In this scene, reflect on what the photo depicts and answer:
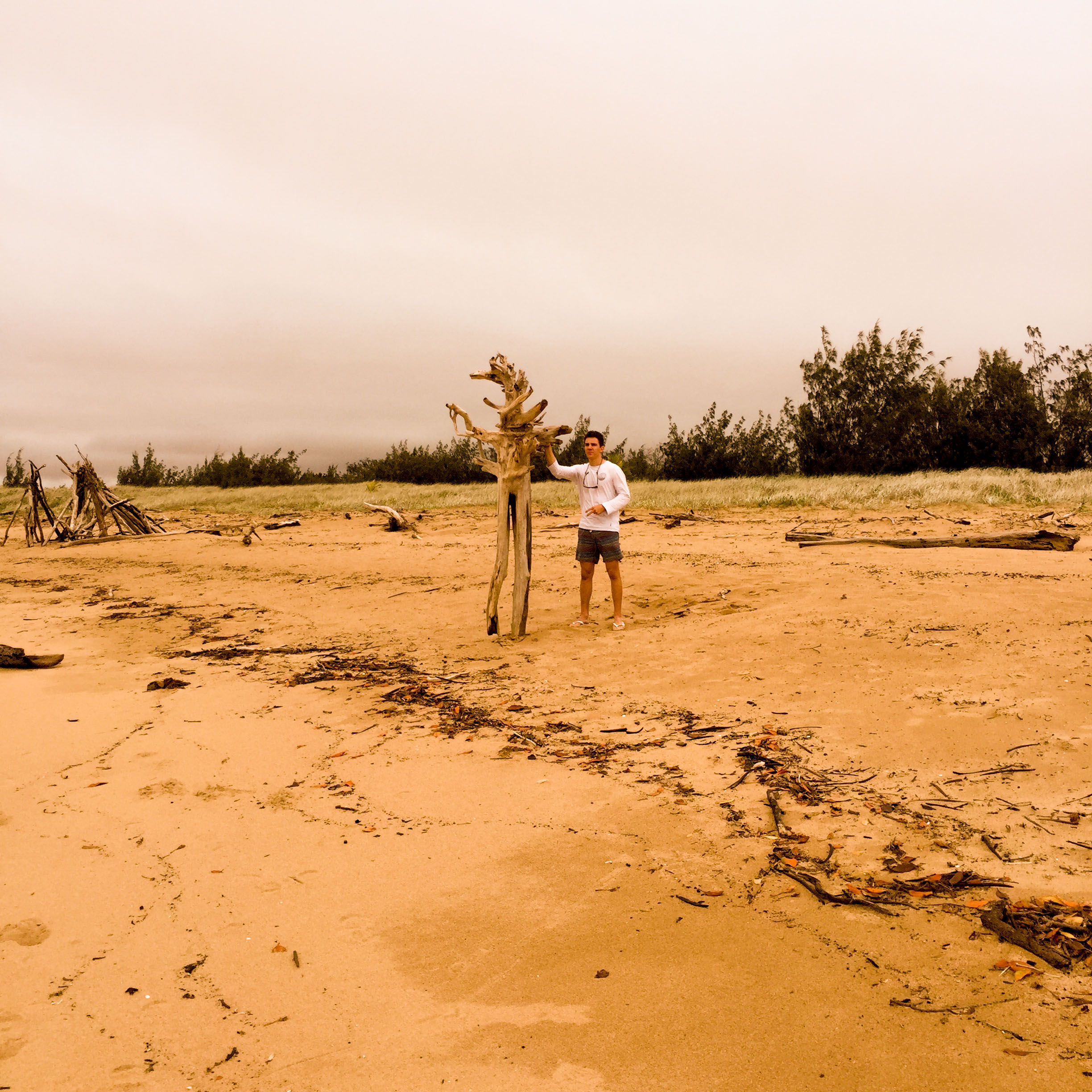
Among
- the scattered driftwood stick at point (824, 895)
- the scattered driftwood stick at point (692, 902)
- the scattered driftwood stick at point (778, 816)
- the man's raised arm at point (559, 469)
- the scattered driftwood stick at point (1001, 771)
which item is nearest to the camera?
the scattered driftwood stick at point (824, 895)

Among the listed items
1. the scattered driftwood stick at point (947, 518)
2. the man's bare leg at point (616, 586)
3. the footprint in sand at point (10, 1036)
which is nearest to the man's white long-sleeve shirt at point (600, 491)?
the man's bare leg at point (616, 586)

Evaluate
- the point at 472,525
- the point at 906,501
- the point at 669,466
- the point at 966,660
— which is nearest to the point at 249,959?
the point at 966,660

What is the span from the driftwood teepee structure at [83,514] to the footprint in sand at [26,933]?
1604cm

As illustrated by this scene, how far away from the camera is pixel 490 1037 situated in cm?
245

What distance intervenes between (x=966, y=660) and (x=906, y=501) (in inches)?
411

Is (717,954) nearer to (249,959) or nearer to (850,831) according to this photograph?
(850,831)

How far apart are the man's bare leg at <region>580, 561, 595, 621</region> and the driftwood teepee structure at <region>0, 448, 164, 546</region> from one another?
42.8 ft

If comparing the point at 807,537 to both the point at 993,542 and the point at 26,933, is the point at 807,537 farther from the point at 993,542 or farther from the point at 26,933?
the point at 26,933

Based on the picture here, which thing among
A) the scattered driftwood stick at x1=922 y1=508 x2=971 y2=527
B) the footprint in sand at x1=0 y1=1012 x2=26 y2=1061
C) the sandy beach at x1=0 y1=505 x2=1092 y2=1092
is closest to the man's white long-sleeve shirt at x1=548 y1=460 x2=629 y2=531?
the sandy beach at x1=0 y1=505 x2=1092 y2=1092

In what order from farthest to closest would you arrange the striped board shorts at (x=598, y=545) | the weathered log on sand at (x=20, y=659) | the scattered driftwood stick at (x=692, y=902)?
the striped board shorts at (x=598, y=545)
the weathered log on sand at (x=20, y=659)
the scattered driftwood stick at (x=692, y=902)

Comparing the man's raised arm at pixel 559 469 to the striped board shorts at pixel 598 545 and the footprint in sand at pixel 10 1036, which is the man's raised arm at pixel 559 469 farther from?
the footprint in sand at pixel 10 1036

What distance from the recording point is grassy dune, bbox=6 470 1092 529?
50.0 feet

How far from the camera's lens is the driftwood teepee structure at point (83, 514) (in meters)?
17.8

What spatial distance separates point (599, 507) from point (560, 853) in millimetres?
4282
